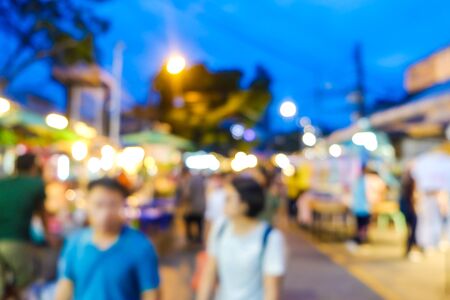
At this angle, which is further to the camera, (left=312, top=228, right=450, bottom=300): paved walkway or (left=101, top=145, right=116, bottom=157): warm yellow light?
(left=101, top=145, right=116, bottom=157): warm yellow light

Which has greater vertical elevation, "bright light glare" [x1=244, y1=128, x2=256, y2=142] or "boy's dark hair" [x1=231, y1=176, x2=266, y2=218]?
"bright light glare" [x1=244, y1=128, x2=256, y2=142]

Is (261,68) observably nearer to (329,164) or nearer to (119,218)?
(329,164)

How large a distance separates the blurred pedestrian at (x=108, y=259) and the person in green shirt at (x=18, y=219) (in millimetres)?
1829

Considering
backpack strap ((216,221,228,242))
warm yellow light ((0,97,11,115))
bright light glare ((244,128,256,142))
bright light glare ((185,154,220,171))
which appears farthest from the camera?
bright light glare ((244,128,256,142))

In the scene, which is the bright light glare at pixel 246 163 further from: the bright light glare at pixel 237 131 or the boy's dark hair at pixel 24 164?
the bright light glare at pixel 237 131

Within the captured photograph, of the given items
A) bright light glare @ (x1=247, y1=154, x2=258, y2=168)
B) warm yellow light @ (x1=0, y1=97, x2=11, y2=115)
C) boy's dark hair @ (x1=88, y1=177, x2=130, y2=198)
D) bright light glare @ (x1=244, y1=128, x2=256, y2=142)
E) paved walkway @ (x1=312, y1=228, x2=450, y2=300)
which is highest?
bright light glare @ (x1=244, y1=128, x2=256, y2=142)

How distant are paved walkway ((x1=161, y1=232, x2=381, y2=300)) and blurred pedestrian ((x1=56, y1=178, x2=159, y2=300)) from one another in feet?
17.4

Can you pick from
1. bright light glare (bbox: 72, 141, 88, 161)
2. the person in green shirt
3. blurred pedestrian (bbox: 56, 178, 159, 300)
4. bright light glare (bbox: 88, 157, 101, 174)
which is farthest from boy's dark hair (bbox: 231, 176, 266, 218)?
bright light glare (bbox: 88, 157, 101, 174)

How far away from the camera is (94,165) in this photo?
803 inches

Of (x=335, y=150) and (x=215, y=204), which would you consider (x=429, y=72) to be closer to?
(x=215, y=204)

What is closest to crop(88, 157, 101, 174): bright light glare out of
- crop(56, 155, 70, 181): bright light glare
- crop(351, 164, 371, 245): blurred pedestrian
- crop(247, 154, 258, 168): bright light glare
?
crop(56, 155, 70, 181): bright light glare

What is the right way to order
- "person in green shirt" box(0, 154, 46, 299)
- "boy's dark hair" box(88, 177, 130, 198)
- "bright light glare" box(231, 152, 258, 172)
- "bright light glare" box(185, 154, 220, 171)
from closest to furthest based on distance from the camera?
"boy's dark hair" box(88, 177, 130, 198)
"person in green shirt" box(0, 154, 46, 299)
"bright light glare" box(231, 152, 258, 172)
"bright light glare" box(185, 154, 220, 171)

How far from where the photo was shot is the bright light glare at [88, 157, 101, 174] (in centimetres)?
1984

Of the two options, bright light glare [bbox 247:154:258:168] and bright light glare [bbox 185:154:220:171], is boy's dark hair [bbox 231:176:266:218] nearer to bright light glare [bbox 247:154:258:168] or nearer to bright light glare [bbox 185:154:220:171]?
bright light glare [bbox 247:154:258:168]
